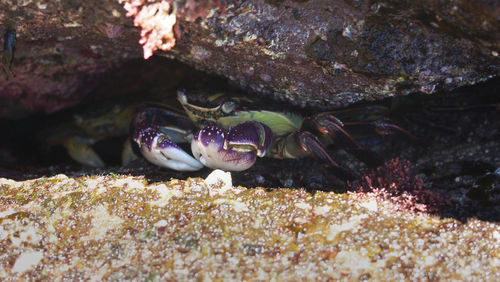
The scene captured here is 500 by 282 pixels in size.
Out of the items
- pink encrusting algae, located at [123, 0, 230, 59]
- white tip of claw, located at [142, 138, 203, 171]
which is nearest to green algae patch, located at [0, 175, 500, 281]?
white tip of claw, located at [142, 138, 203, 171]

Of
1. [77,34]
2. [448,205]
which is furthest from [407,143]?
[77,34]

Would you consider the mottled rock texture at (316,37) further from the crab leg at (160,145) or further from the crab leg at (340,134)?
the crab leg at (160,145)

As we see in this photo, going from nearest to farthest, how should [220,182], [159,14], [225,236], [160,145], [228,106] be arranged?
[159,14] → [225,236] → [220,182] → [160,145] → [228,106]

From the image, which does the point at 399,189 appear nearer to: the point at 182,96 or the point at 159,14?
the point at 159,14

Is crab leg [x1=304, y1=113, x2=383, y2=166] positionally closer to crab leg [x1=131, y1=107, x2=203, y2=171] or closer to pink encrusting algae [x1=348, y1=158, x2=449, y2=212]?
pink encrusting algae [x1=348, y1=158, x2=449, y2=212]

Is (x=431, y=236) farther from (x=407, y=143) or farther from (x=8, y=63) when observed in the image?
(x=8, y=63)

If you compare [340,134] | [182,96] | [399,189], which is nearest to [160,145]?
[182,96]
